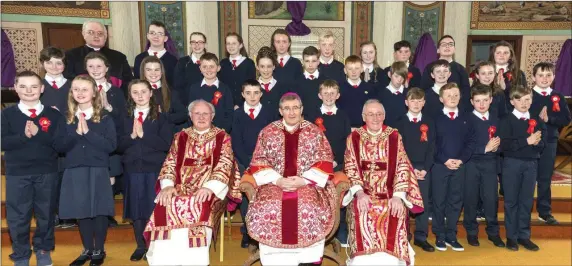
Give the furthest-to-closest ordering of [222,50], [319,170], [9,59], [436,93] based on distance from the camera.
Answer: [222,50], [9,59], [436,93], [319,170]

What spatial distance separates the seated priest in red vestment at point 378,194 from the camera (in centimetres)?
393

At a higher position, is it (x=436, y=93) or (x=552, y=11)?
(x=552, y=11)

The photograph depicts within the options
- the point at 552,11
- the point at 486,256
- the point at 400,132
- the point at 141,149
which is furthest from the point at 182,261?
the point at 552,11

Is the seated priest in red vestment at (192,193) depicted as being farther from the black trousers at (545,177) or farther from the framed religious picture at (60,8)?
the framed religious picture at (60,8)

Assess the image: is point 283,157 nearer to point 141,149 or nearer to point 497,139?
point 141,149

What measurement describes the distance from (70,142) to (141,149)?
2.05 feet

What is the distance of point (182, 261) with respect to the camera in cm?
390

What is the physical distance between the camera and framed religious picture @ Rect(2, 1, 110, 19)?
888 cm

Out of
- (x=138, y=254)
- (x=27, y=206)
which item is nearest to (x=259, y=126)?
(x=138, y=254)

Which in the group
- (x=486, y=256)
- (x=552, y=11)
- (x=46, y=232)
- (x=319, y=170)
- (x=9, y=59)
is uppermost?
(x=552, y=11)

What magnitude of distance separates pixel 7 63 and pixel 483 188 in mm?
8835

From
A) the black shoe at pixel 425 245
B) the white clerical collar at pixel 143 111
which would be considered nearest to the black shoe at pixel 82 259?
the white clerical collar at pixel 143 111

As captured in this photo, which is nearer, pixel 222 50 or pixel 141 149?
pixel 141 149

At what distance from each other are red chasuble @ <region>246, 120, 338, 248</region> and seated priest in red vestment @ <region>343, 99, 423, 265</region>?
246 millimetres
